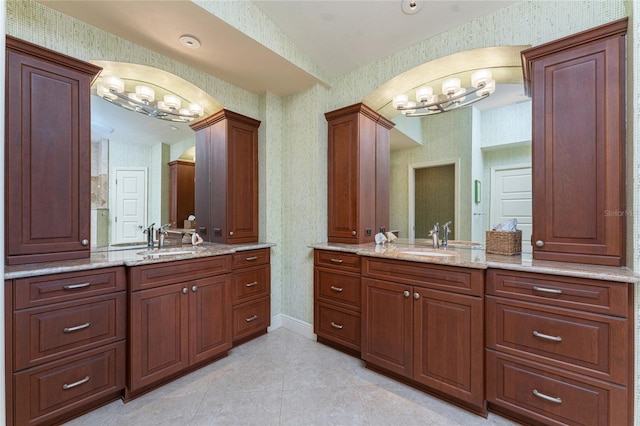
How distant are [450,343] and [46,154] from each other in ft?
8.96

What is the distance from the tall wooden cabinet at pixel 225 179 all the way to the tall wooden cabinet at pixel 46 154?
3.31 ft

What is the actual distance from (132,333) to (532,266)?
2.41 m

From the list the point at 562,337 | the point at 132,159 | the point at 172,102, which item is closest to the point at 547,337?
the point at 562,337

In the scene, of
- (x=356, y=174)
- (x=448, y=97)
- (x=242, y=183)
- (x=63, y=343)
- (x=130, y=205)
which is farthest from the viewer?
(x=242, y=183)

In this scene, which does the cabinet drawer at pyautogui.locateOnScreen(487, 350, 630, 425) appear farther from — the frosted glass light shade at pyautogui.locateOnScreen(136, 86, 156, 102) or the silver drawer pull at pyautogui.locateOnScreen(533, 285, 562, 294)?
the frosted glass light shade at pyautogui.locateOnScreen(136, 86, 156, 102)

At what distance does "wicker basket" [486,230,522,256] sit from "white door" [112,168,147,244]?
2810mm

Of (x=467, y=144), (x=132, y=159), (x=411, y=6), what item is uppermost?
(x=411, y=6)

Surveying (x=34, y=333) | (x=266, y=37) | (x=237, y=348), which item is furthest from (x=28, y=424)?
(x=266, y=37)

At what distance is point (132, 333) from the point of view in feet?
5.80

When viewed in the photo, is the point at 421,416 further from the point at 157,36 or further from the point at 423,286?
the point at 157,36

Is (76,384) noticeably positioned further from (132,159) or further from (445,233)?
(445,233)

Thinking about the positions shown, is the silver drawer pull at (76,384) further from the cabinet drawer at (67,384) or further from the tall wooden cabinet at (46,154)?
the tall wooden cabinet at (46,154)

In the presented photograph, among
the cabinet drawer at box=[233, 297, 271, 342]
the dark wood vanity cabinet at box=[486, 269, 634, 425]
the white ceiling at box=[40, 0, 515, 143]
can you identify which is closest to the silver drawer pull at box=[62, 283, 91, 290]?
the cabinet drawer at box=[233, 297, 271, 342]

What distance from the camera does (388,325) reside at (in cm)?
203
